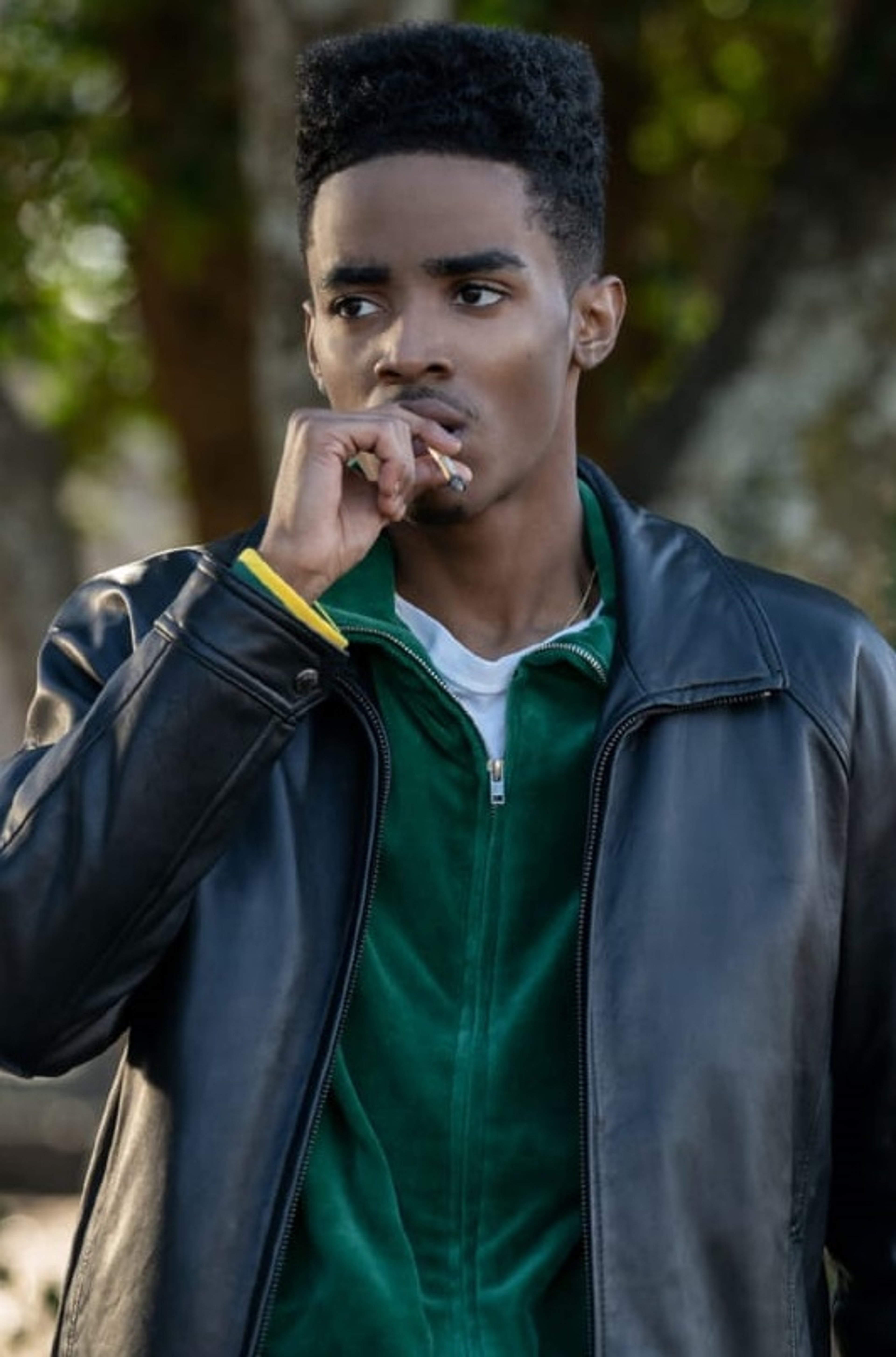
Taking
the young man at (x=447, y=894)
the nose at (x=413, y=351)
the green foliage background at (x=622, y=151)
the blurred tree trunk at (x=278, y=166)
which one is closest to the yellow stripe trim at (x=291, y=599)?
the young man at (x=447, y=894)

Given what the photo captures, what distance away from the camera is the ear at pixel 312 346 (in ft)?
10.9

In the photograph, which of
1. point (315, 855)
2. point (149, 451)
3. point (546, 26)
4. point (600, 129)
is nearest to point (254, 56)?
point (546, 26)

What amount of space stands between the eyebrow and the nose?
0.17 ft

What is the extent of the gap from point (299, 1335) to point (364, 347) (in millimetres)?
1209

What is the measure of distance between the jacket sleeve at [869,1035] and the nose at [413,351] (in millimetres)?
654

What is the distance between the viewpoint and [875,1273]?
3248 millimetres

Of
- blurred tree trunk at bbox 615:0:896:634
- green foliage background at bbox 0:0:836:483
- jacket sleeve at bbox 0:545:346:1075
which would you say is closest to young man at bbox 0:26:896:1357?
jacket sleeve at bbox 0:545:346:1075

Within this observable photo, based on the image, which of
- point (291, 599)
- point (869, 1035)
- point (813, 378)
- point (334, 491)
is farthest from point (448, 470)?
point (813, 378)

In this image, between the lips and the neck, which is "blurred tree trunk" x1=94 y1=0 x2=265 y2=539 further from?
the lips

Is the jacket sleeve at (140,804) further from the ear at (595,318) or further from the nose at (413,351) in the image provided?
the ear at (595,318)

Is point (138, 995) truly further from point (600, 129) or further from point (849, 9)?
point (849, 9)

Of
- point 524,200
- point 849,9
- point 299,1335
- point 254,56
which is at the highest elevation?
point 849,9

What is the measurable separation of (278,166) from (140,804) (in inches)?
147

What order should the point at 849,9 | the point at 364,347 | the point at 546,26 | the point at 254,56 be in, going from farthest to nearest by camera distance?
the point at 546,26, the point at 849,9, the point at 254,56, the point at 364,347
